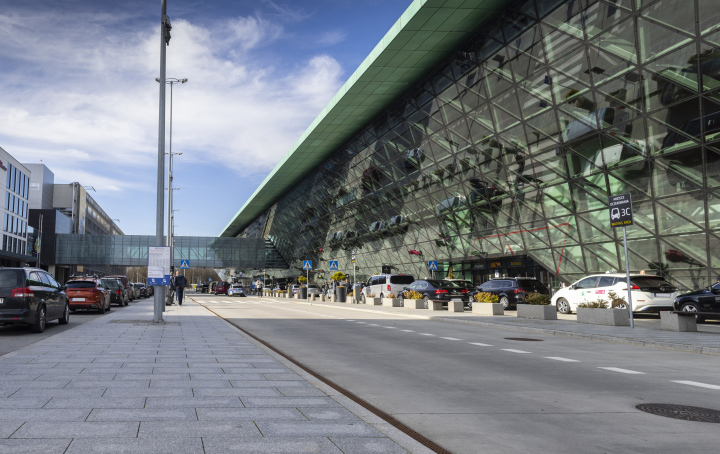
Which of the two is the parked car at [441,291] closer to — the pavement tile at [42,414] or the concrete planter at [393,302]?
the concrete planter at [393,302]

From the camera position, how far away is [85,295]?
2488 centimetres

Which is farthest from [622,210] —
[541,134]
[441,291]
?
[541,134]

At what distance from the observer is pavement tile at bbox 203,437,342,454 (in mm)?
Answer: 4266

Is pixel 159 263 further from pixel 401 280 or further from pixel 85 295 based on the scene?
pixel 401 280

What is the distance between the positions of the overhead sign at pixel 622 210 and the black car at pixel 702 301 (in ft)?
12.6

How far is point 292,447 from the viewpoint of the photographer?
4.39 m

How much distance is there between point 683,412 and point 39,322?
1476cm

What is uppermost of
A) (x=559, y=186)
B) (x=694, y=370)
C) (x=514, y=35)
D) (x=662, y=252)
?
(x=514, y=35)

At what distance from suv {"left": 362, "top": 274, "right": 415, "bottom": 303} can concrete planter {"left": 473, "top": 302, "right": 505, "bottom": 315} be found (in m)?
10.1

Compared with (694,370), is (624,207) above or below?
above

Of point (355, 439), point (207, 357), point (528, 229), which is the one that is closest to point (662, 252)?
point (528, 229)

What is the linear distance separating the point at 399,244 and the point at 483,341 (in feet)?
120

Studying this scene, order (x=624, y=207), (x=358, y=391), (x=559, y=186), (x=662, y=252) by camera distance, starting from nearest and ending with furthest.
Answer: (x=358, y=391) → (x=624, y=207) → (x=662, y=252) → (x=559, y=186)

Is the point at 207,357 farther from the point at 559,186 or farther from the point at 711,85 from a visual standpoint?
the point at 559,186
